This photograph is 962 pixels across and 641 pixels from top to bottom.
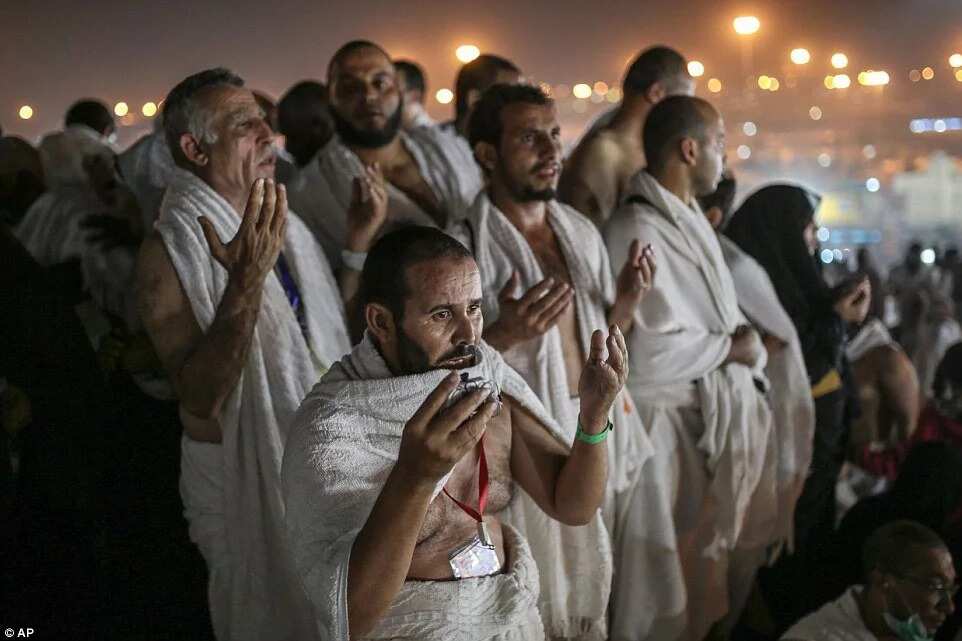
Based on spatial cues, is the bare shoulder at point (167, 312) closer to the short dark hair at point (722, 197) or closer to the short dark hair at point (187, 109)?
the short dark hair at point (187, 109)

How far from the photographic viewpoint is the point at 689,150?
14.2 ft

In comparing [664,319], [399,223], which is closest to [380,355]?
[399,223]

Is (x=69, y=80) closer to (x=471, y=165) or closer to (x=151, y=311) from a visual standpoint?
(x=471, y=165)

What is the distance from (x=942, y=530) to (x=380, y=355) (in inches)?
126

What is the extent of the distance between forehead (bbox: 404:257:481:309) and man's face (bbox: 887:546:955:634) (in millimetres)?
2061

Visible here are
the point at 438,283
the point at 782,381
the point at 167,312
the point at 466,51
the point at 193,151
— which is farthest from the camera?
the point at 466,51

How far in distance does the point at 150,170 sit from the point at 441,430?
2.31 m

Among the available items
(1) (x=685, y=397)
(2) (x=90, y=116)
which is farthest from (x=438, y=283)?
(2) (x=90, y=116)

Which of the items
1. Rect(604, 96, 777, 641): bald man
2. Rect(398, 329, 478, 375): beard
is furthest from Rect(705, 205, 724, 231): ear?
Rect(398, 329, 478, 375): beard

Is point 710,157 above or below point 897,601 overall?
above

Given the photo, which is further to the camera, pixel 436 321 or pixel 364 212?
pixel 364 212

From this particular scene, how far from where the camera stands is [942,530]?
15.3ft

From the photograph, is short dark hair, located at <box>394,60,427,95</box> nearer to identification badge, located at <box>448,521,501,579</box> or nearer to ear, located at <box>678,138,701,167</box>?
ear, located at <box>678,138,701,167</box>

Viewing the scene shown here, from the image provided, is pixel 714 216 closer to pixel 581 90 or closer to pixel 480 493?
pixel 480 493
